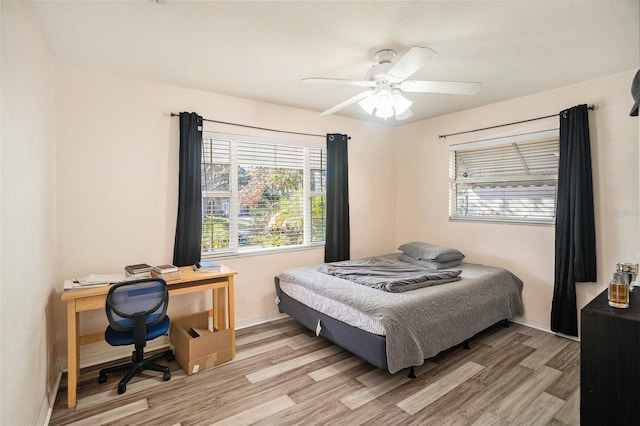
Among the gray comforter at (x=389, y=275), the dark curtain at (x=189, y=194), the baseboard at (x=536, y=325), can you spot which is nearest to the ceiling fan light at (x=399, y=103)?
the gray comforter at (x=389, y=275)

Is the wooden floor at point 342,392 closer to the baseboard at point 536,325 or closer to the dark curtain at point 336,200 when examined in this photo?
the baseboard at point 536,325

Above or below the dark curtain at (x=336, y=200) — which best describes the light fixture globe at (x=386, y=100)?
above

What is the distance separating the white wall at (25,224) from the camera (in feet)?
4.59

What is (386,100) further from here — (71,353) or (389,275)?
(71,353)

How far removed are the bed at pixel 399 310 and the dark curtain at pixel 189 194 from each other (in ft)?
3.37

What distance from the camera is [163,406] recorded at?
85.5 inches

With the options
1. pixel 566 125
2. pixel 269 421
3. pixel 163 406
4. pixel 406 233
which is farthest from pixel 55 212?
pixel 566 125

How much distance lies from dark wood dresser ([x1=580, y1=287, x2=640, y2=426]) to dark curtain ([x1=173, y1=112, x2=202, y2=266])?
299cm

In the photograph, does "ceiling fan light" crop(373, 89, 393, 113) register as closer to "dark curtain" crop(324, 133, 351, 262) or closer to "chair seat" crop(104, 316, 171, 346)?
"dark curtain" crop(324, 133, 351, 262)

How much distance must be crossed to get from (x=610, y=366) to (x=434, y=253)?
2.29m

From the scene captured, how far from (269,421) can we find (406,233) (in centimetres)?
332

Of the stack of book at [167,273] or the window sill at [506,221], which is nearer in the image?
the stack of book at [167,273]

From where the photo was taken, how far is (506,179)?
370 centimetres

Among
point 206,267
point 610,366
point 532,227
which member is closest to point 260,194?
point 206,267
